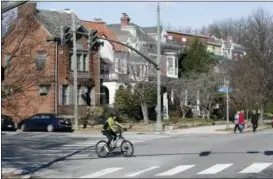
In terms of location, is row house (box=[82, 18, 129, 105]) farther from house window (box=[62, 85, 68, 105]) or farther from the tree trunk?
house window (box=[62, 85, 68, 105])

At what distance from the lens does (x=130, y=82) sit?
6012 cm

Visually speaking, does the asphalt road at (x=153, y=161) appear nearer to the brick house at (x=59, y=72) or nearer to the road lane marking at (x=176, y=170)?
the road lane marking at (x=176, y=170)

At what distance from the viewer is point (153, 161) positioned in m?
21.9

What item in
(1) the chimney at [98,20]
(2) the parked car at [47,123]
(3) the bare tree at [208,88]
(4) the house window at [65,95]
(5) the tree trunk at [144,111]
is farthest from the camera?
(1) the chimney at [98,20]

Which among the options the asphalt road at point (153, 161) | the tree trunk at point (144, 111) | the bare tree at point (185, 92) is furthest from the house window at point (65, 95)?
the asphalt road at point (153, 161)

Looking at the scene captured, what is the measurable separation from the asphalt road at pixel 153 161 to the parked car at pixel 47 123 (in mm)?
15412

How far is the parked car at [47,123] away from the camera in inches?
1838

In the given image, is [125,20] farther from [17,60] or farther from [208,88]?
[17,60]

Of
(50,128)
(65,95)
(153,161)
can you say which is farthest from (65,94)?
(153,161)

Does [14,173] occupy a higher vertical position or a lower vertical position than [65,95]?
lower

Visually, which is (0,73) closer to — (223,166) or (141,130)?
(223,166)

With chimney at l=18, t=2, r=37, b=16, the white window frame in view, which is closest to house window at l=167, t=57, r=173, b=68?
the white window frame

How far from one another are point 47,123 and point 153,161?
1032 inches

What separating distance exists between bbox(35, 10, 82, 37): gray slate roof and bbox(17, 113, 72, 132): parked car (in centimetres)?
1126
